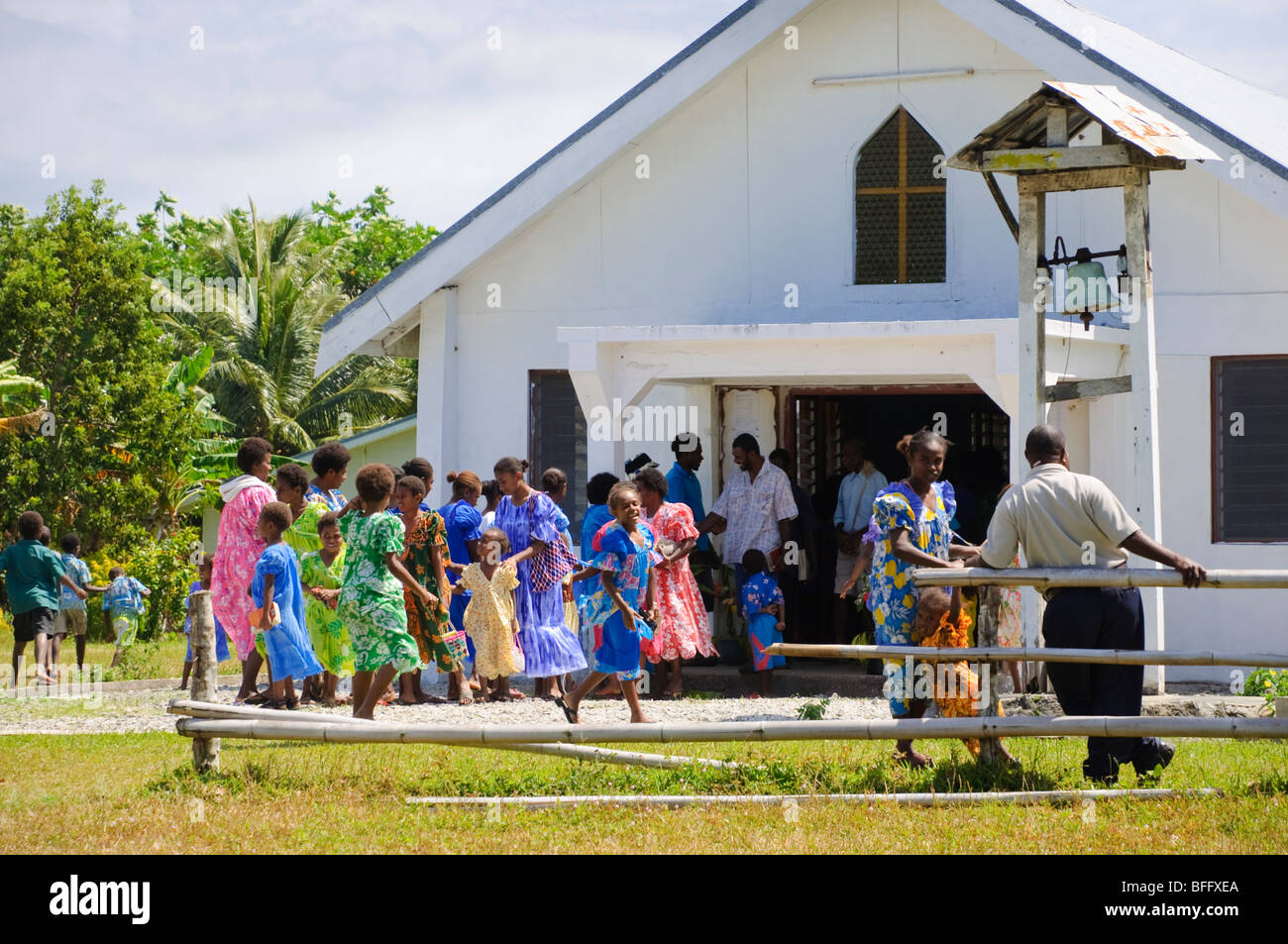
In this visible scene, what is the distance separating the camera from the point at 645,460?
42.6 feet

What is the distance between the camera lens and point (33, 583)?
46.8 feet

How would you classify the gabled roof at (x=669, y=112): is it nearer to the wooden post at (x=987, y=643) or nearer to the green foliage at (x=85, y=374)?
the wooden post at (x=987, y=643)

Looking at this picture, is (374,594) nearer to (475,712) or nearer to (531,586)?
(475,712)

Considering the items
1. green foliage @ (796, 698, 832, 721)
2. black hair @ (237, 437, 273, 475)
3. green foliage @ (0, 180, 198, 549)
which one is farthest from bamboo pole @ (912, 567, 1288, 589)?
green foliage @ (0, 180, 198, 549)

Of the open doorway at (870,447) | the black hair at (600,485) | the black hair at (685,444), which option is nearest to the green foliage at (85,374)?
the open doorway at (870,447)

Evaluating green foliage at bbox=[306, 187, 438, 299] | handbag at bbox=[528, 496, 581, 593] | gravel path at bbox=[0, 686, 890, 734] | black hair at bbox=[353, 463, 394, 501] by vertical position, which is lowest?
gravel path at bbox=[0, 686, 890, 734]

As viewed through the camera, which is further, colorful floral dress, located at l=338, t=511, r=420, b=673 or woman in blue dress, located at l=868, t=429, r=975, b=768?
colorful floral dress, located at l=338, t=511, r=420, b=673

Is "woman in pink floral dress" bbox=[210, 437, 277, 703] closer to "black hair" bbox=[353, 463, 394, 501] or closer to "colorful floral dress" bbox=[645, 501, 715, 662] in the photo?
"black hair" bbox=[353, 463, 394, 501]

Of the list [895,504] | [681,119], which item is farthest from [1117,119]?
[681,119]

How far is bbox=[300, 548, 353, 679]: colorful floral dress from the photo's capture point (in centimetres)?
1114

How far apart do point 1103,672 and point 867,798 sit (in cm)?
132

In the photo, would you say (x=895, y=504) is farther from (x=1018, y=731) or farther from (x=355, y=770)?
(x=355, y=770)

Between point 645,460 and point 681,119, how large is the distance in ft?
10.4

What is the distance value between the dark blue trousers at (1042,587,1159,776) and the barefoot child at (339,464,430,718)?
384 cm
